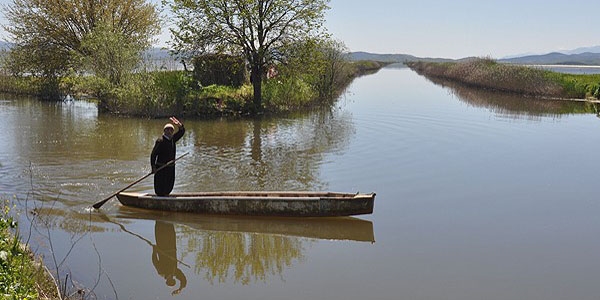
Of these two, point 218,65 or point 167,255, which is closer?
point 167,255

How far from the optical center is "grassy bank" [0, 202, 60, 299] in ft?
17.0

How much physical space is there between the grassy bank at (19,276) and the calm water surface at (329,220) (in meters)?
0.65

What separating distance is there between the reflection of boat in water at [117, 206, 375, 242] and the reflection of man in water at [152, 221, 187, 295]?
15.5 inches

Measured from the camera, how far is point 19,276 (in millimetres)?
5812

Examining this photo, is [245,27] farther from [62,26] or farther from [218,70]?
[62,26]

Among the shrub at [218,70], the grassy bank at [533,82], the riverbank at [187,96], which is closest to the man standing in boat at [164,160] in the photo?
the riverbank at [187,96]

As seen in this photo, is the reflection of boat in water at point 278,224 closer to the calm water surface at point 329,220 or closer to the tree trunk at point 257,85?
the calm water surface at point 329,220

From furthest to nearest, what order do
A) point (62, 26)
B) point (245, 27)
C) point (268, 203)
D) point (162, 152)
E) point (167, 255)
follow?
1. point (62, 26)
2. point (245, 27)
3. point (162, 152)
4. point (268, 203)
5. point (167, 255)

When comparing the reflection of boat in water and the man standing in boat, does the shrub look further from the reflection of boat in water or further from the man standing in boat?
the reflection of boat in water

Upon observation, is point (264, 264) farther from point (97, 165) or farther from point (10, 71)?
point (10, 71)

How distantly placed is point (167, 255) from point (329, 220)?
124 inches

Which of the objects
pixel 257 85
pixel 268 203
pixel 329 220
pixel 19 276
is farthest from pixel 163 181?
pixel 257 85

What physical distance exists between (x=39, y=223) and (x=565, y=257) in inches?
364

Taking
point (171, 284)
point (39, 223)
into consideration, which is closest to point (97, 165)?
point (39, 223)
